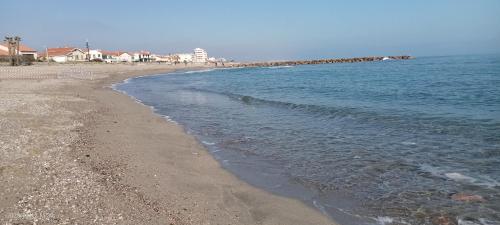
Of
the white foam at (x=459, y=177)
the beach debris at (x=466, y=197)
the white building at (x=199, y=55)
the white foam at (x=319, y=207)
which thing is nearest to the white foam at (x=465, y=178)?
the white foam at (x=459, y=177)

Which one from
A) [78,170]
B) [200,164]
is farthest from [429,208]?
[78,170]

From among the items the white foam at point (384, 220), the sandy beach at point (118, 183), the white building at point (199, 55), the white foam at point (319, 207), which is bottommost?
the white foam at point (384, 220)

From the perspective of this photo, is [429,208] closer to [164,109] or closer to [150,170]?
[150,170]

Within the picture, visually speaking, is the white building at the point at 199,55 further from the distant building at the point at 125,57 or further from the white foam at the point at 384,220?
the white foam at the point at 384,220

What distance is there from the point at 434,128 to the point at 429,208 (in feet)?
26.1

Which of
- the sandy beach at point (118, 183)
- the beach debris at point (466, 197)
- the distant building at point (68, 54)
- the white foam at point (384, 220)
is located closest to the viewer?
the sandy beach at point (118, 183)

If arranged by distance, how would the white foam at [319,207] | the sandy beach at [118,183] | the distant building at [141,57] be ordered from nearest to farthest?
the sandy beach at [118,183] < the white foam at [319,207] < the distant building at [141,57]

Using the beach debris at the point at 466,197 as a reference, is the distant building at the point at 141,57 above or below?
above

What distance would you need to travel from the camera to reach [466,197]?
24.4 feet

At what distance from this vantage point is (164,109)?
21219 millimetres

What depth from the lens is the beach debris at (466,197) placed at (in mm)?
7304

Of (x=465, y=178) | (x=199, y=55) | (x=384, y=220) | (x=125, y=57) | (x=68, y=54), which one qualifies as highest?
(x=199, y=55)

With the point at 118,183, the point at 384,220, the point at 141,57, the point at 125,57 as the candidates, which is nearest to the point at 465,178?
the point at 384,220

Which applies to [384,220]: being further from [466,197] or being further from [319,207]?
[466,197]
